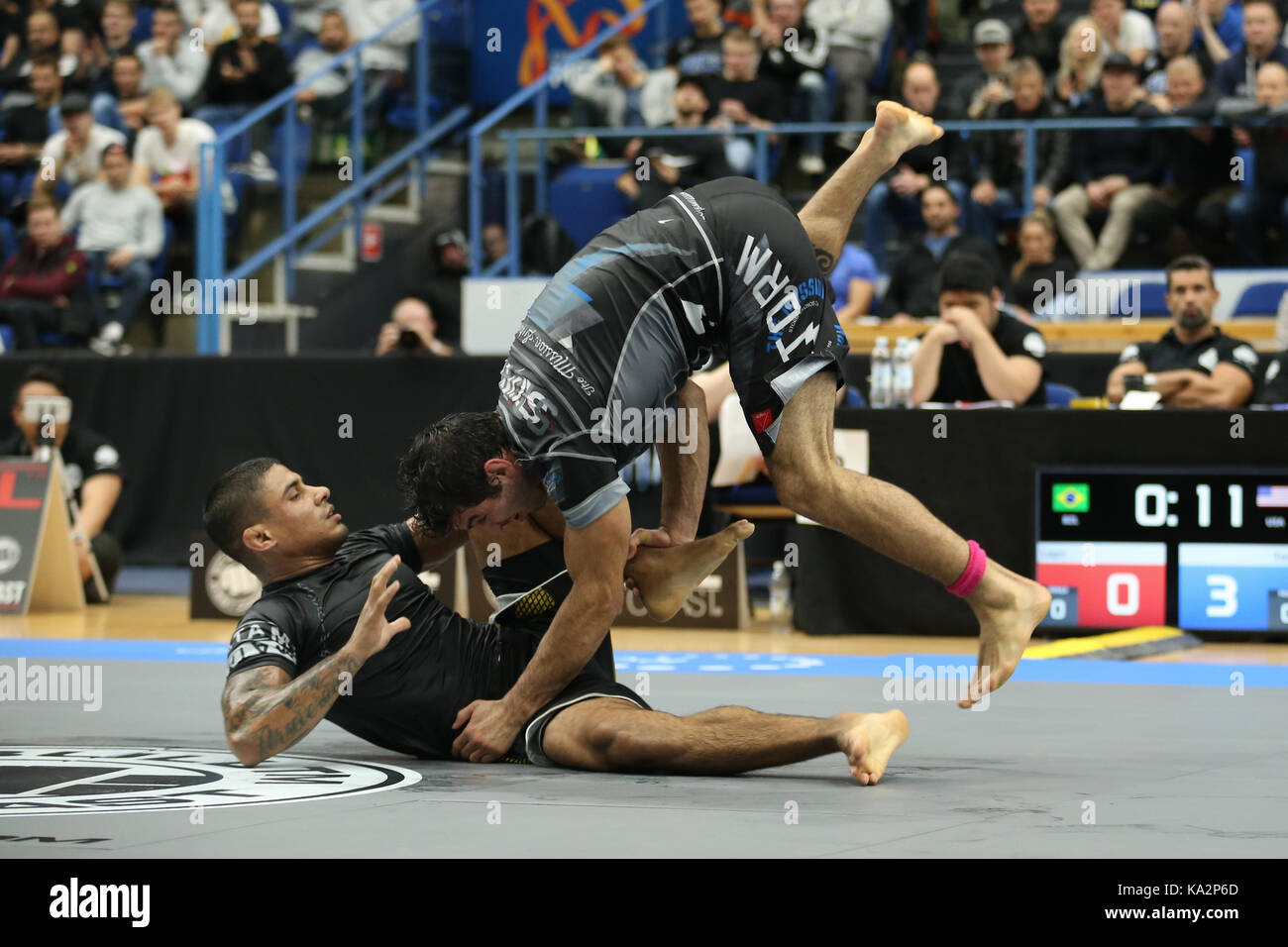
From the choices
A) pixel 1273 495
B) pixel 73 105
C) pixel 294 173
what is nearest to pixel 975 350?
pixel 1273 495

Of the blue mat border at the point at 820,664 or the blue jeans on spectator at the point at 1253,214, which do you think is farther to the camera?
the blue jeans on spectator at the point at 1253,214

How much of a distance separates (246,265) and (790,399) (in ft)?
29.1

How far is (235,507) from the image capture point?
458 cm

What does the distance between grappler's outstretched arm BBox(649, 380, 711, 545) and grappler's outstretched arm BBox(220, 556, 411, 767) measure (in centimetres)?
89

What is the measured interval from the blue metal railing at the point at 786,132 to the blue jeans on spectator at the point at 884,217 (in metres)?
0.47

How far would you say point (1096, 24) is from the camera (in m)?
12.1

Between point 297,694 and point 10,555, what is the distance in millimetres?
5851

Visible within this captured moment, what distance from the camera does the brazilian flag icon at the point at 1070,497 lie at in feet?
26.9

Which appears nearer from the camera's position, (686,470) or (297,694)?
(297,694)

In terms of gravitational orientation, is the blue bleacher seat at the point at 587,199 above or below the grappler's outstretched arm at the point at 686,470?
above
